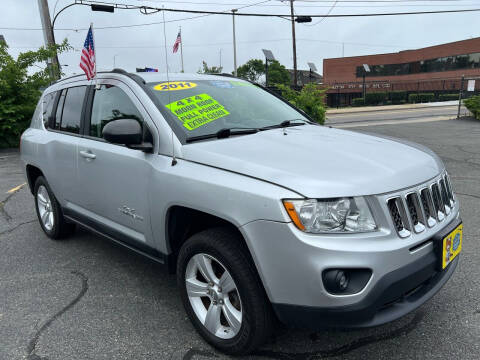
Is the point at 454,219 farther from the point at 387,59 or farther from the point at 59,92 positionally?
the point at 387,59

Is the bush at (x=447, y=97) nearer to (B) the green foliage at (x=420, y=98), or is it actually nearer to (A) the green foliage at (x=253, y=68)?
(B) the green foliage at (x=420, y=98)

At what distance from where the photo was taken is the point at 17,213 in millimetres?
5766

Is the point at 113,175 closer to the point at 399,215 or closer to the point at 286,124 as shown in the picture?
the point at 286,124

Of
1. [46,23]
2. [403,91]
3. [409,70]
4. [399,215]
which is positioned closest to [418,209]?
[399,215]

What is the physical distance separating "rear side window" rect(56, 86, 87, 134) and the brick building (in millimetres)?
43535

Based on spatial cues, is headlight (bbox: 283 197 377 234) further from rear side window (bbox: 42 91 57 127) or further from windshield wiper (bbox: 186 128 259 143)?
rear side window (bbox: 42 91 57 127)

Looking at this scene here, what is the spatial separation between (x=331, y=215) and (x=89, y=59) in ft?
9.12

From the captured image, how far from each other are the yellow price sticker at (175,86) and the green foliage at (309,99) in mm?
8220

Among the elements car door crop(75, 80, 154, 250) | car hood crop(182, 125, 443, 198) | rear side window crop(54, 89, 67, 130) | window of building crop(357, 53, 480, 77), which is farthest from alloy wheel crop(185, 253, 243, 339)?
window of building crop(357, 53, 480, 77)

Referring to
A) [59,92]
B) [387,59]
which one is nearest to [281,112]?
[59,92]

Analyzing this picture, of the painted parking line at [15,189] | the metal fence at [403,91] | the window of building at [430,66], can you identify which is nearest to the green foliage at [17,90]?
the painted parking line at [15,189]

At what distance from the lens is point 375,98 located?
136 ft

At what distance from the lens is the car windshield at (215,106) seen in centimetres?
286

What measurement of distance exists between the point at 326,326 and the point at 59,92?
144 inches
